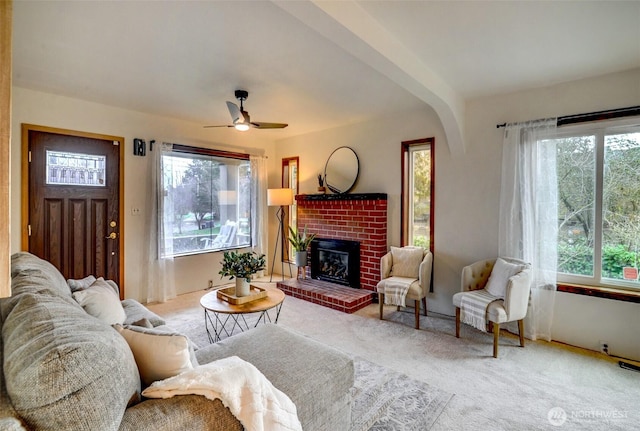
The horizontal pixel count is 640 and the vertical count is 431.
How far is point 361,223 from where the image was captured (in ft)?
13.9

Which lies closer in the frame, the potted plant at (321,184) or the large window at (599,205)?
the large window at (599,205)

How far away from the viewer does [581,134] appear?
9.34ft

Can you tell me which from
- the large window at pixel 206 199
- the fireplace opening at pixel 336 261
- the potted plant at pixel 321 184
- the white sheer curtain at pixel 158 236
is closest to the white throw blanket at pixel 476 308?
the fireplace opening at pixel 336 261

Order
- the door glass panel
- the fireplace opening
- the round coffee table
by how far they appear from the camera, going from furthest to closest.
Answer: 1. the fireplace opening
2. the door glass panel
3. the round coffee table

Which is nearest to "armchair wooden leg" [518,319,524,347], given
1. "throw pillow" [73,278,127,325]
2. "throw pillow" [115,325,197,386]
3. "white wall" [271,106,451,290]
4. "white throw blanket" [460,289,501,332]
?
"white throw blanket" [460,289,501,332]

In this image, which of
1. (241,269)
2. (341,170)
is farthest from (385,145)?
(241,269)

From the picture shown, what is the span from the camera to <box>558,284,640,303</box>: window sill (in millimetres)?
2568

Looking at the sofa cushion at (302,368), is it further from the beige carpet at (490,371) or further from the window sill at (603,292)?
the window sill at (603,292)

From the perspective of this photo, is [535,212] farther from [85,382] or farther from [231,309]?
[85,382]

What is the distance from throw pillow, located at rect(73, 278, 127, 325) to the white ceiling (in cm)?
178

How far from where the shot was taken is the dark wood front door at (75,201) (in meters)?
3.26

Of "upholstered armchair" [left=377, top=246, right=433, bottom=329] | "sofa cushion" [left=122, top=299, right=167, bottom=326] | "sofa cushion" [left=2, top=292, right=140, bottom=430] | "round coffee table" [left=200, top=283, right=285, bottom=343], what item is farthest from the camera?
"upholstered armchair" [left=377, top=246, right=433, bottom=329]

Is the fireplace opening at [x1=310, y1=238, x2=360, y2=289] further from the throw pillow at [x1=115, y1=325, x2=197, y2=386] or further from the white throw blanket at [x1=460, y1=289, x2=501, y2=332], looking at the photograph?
the throw pillow at [x1=115, y1=325, x2=197, y2=386]

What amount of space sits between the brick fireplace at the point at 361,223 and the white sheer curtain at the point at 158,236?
2.12 meters
